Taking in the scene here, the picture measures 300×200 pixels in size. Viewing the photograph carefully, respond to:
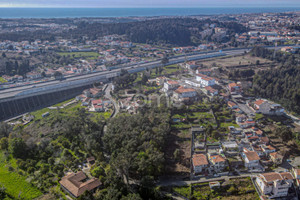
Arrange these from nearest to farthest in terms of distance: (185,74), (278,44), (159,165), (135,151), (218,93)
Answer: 1. (159,165)
2. (135,151)
3. (218,93)
4. (185,74)
5. (278,44)

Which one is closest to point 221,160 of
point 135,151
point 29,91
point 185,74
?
point 135,151

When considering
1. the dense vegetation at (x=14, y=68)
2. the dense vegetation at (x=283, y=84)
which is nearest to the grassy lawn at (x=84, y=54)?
the dense vegetation at (x=14, y=68)

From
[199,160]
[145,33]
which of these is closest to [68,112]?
[199,160]

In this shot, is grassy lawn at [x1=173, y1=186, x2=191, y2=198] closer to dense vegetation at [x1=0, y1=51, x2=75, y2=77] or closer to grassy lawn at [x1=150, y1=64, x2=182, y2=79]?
grassy lawn at [x1=150, y1=64, x2=182, y2=79]

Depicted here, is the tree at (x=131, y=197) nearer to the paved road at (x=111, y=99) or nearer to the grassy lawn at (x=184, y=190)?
the grassy lawn at (x=184, y=190)

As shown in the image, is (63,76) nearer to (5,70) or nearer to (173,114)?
(5,70)

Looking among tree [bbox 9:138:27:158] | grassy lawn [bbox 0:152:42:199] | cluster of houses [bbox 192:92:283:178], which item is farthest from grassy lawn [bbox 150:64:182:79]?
grassy lawn [bbox 0:152:42:199]
